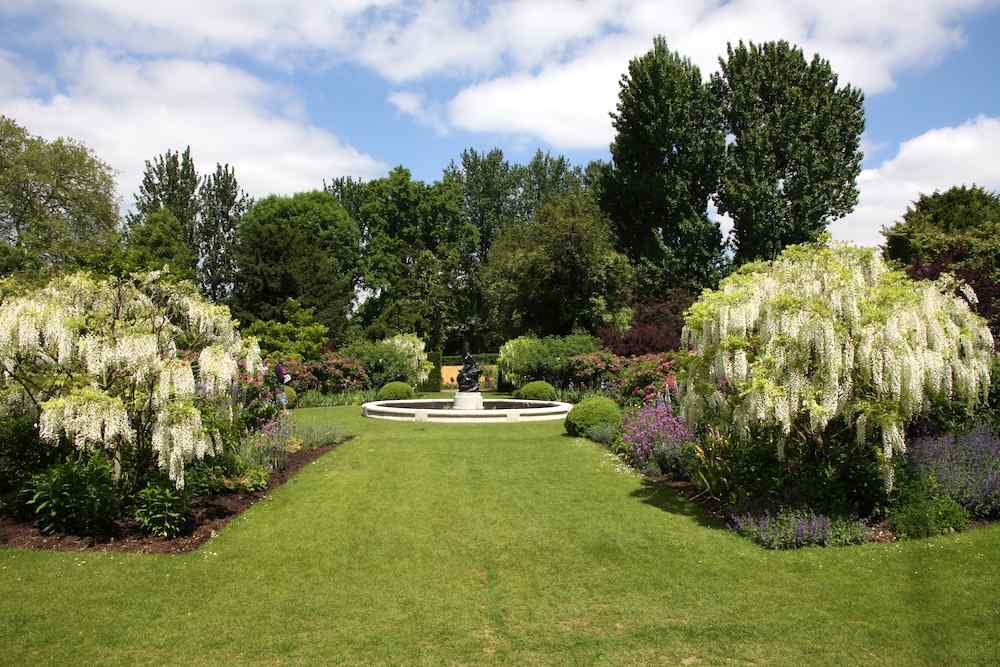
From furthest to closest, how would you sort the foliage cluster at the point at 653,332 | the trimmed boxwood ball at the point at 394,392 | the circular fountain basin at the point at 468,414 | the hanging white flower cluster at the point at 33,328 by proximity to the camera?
1. the trimmed boxwood ball at the point at 394,392
2. the foliage cluster at the point at 653,332
3. the circular fountain basin at the point at 468,414
4. the hanging white flower cluster at the point at 33,328

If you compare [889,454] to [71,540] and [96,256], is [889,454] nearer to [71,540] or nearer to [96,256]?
[71,540]

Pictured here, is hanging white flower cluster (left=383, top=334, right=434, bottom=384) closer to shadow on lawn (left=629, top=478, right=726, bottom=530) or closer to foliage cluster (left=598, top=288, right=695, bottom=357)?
foliage cluster (left=598, top=288, right=695, bottom=357)

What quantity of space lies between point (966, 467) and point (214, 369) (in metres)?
10.6

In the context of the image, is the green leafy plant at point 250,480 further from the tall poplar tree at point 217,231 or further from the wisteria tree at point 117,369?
the tall poplar tree at point 217,231

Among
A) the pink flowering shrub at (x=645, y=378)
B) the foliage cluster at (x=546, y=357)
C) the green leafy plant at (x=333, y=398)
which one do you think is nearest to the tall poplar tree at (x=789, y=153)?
the foliage cluster at (x=546, y=357)

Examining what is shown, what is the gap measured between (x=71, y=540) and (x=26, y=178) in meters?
34.1

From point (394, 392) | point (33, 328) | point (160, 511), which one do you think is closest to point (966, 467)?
point (160, 511)

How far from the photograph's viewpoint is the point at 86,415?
8.36m

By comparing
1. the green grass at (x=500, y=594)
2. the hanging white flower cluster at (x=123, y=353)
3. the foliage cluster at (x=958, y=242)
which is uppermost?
the foliage cluster at (x=958, y=242)

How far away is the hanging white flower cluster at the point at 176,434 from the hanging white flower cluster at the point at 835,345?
7.02m

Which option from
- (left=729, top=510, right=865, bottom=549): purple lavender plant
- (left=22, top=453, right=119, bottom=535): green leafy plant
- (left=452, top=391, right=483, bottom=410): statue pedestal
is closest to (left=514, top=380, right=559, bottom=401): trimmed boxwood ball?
(left=452, top=391, right=483, bottom=410): statue pedestal

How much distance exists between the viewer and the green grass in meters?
6.21

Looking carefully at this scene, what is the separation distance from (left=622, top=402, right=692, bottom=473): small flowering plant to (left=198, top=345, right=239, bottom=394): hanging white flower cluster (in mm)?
7501

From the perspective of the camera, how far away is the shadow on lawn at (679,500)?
33.6 feet
